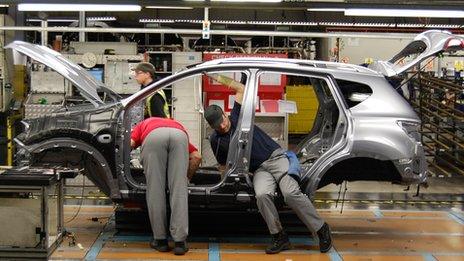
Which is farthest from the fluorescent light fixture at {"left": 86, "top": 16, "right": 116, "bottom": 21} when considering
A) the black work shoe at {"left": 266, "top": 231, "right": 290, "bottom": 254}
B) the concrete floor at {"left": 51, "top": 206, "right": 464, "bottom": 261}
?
the black work shoe at {"left": 266, "top": 231, "right": 290, "bottom": 254}

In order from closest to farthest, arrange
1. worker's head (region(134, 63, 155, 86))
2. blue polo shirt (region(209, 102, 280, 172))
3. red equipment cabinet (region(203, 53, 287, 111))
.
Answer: blue polo shirt (region(209, 102, 280, 172))
worker's head (region(134, 63, 155, 86))
red equipment cabinet (region(203, 53, 287, 111))

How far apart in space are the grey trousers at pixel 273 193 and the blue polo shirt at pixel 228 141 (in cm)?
9

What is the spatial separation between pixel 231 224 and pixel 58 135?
2.17m

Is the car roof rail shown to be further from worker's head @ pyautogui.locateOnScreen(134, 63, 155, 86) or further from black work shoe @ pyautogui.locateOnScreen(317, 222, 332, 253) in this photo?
black work shoe @ pyautogui.locateOnScreen(317, 222, 332, 253)

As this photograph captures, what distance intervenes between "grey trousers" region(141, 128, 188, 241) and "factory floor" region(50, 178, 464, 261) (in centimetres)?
31

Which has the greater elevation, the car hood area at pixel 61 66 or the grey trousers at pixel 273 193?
the car hood area at pixel 61 66

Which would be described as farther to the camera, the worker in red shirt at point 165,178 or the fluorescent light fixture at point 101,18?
the fluorescent light fixture at point 101,18

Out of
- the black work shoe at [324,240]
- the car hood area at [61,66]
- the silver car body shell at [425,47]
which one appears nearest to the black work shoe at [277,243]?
the black work shoe at [324,240]

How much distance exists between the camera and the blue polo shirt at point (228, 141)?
17.5ft

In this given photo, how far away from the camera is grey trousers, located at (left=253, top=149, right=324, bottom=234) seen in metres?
5.15

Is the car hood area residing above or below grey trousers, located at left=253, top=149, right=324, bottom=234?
above

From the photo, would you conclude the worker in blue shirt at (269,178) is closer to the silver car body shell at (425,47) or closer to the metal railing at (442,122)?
the silver car body shell at (425,47)

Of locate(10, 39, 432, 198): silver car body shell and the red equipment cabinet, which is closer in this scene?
locate(10, 39, 432, 198): silver car body shell

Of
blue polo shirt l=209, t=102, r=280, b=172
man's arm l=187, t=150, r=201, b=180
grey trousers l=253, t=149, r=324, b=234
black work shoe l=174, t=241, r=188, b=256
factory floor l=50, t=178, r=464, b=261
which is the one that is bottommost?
factory floor l=50, t=178, r=464, b=261
